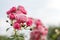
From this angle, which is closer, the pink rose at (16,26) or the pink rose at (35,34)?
the pink rose at (35,34)

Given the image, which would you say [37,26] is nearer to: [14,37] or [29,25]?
[29,25]

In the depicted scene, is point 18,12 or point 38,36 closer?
point 38,36

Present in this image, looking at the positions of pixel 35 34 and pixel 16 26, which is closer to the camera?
pixel 35 34

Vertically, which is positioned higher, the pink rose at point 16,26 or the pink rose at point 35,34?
the pink rose at point 16,26

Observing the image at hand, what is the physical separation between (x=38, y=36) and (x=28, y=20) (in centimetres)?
45

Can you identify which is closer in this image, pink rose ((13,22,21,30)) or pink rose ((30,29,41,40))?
pink rose ((30,29,41,40))

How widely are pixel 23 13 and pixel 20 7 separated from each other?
0.45 feet

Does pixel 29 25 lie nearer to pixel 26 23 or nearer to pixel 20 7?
pixel 26 23

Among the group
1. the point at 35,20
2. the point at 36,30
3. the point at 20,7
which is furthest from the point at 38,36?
the point at 20,7

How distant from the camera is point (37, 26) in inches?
166

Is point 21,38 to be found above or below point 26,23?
below

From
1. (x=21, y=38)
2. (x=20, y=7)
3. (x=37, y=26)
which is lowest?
(x=21, y=38)

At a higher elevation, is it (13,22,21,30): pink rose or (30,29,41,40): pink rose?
(13,22,21,30): pink rose

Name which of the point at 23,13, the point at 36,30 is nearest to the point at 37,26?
the point at 36,30
